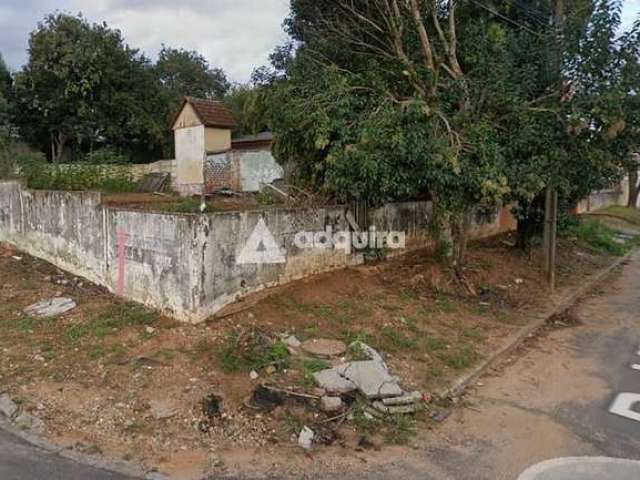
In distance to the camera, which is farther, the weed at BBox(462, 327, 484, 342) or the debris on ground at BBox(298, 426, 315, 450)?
the weed at BBox(462, 327, 484, 342)

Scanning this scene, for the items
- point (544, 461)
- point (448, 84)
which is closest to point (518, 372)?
point (544, 461)

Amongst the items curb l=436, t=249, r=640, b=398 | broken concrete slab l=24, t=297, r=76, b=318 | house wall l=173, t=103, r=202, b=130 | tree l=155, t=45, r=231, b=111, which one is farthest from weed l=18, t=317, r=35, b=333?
tree l=155, t=45, r=231, b=111

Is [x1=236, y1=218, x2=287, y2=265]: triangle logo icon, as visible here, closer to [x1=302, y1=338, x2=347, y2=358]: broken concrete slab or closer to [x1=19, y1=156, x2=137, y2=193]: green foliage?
[x1=302, y1=338, x2=347, y2=358]: broken concrete slab

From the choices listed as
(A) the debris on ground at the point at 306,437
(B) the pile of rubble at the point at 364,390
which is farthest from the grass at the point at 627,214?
(A) the debris on ground at the point at 306,437

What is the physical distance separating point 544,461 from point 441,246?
18.4 ft

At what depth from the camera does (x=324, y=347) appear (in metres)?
5.46

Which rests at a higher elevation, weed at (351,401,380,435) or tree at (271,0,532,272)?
tree at (271,0,532,272)

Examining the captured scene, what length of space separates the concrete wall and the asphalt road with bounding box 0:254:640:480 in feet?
8.48

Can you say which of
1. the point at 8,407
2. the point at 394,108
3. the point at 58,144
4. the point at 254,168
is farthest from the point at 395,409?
the point at 58,144

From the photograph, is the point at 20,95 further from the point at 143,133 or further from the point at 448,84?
the point at 448,84

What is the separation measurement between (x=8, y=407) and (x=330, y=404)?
302 centimetres

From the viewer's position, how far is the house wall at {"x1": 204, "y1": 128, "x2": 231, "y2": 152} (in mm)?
18234

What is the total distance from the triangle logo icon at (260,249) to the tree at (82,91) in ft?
67.4

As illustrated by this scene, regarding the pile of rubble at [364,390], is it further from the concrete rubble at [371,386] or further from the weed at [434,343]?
the weed at [434,343]
